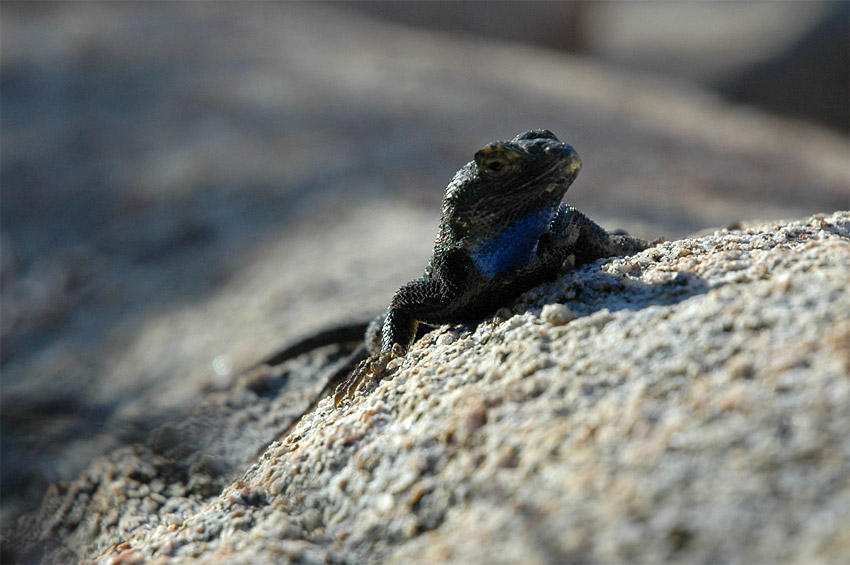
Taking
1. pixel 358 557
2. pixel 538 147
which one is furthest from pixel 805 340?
pixel 358 557

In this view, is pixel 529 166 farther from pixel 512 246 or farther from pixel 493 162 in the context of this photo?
pixel 512 246

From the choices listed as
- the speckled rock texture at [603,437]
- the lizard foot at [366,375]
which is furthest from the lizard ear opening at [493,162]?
the lizard foot at [366,375]

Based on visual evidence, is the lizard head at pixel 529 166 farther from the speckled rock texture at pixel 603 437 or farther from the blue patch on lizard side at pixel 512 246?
the speckled rock texture at pixel 603 437

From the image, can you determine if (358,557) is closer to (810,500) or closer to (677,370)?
Answer: (677,370)

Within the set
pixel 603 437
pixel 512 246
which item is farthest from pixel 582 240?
pixel 603 437

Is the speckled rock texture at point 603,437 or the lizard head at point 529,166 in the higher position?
the lizard head at point 529,166

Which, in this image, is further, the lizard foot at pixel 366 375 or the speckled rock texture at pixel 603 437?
the lizard foot at pixel 366 375

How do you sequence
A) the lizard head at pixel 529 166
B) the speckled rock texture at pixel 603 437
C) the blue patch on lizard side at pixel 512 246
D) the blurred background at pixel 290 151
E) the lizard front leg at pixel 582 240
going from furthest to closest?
the blurred background at pixel 290 151
the lizard front leg at pixel 582 240
the blue patch on lizard side at pixel 512 246
the lizard head at pixel 529 166
the speckled rock texture at pixel 603 437
